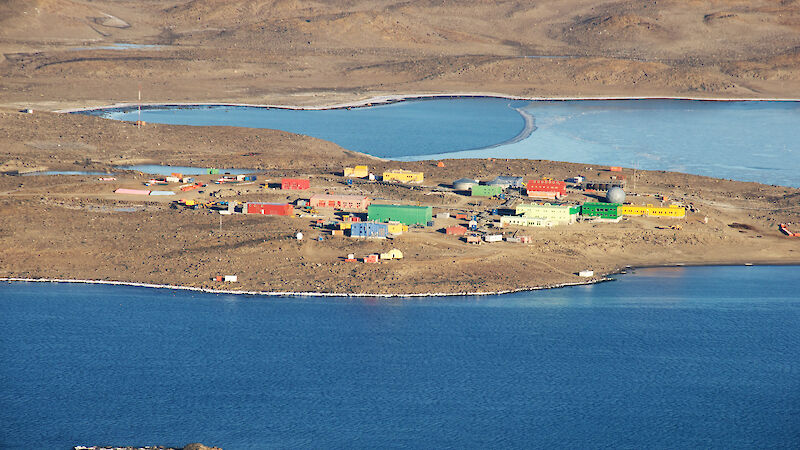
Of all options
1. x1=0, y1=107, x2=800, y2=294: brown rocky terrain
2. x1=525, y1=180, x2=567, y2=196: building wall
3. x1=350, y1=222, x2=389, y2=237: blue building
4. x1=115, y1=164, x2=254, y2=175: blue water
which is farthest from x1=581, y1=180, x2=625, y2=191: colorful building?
x1=115, y1=164, x2=254, y2=175: blue water

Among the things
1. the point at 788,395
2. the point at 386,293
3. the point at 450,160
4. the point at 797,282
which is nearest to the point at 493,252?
the point at 386,293

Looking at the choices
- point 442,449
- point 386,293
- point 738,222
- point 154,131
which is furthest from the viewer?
point 154,131

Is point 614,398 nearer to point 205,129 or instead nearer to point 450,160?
point 450,160

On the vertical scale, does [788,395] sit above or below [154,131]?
below

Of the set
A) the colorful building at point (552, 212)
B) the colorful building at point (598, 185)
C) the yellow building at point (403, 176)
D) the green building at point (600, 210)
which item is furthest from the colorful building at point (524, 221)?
the yellow building at point (403, 176)

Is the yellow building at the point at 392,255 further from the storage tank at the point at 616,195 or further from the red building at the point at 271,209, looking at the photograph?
the storage tank at the point at 616,195

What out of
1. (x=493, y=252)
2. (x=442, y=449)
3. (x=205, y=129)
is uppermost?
(x=205, y=129)
